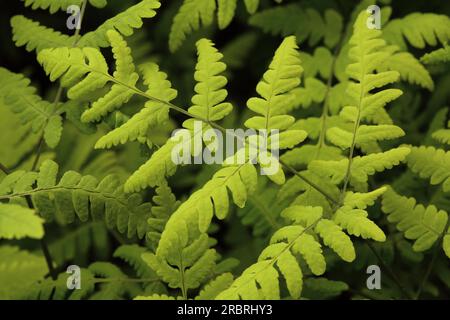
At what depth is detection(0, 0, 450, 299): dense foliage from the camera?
144 centimetres

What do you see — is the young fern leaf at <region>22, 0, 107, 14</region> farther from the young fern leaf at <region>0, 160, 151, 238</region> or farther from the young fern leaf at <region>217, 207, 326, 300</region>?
the young fern leaf at <region>217, 207, 326, 300</region>

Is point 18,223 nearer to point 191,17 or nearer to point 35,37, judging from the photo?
point 35,37

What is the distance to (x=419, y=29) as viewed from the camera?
1.97m

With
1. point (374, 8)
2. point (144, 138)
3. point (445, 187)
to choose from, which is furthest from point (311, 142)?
point (144, 138)

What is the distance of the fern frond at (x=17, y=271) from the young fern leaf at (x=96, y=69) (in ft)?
2.15

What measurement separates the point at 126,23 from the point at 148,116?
29cm

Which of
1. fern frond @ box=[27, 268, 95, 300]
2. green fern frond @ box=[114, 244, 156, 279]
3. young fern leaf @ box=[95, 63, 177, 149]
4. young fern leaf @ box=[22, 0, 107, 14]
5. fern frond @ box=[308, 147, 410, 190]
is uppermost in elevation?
young fern leaf @ box=[22, 0, 107, 14]

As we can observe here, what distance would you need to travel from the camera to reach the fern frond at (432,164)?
5.20 feet

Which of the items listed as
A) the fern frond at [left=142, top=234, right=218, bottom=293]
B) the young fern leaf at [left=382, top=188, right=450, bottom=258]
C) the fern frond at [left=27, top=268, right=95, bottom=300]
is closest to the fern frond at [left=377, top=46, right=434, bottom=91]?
the young fern leaf at [left=382, top=188, right=450, bottom=258]

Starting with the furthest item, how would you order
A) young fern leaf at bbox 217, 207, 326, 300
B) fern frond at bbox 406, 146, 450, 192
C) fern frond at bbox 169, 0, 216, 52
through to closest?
1. fern frond at bbox 169, 0, 216, 52
2. fern frond at bbox 406, 146, 450, 192
3. young fern leaf at bbox 217, 207, 326, 300

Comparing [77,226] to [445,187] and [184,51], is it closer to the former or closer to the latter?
[184,51]

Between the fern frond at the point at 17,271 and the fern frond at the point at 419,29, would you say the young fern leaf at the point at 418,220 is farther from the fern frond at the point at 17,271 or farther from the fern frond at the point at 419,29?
the fern frond at the point at 17,271

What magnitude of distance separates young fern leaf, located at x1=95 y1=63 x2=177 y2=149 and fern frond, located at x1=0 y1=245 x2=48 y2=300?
0.62 m

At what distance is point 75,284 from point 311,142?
1.01m
